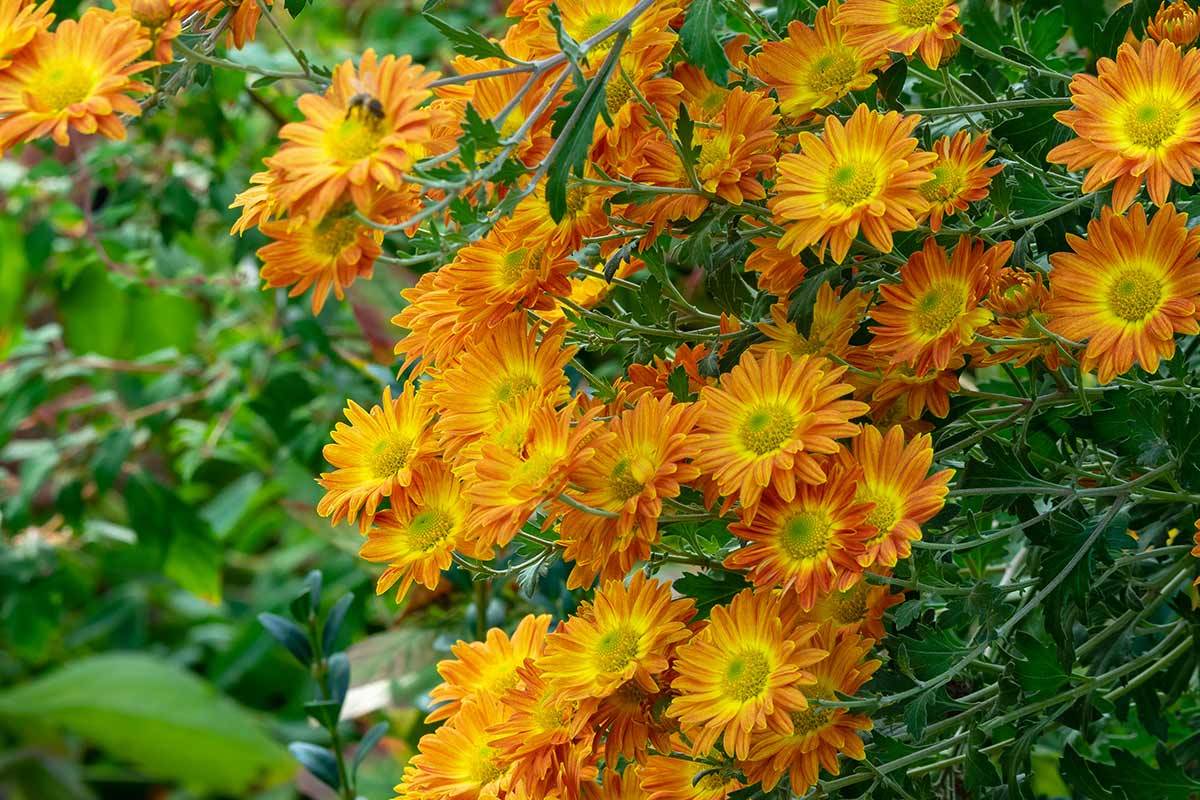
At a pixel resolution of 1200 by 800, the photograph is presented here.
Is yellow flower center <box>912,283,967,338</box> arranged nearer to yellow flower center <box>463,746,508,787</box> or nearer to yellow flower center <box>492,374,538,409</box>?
yellow flower center <box>492,374,538,409</box>

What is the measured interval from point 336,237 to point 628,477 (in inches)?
6.8

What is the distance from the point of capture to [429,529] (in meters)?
0.67

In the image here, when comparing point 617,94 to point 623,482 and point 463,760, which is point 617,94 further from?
point 463,760

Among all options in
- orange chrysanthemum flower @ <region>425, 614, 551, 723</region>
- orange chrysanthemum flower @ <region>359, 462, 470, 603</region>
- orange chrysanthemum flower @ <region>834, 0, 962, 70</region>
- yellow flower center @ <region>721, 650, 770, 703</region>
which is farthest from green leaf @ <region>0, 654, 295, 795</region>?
orange chrysanthemum flower @ <region>834, 0, 962, 70</region>

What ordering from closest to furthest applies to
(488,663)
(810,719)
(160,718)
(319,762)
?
(810,719)
(488,663)
(319,762)
(160,718)

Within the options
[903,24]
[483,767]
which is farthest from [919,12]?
[483,767]

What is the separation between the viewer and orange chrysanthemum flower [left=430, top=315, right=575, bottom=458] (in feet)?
2.14

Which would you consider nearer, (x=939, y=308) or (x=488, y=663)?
(x=939, y=308)

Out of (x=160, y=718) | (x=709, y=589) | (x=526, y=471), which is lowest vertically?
(x=160, y=718)

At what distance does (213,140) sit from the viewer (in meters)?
1.47

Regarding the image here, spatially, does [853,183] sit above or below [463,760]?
above

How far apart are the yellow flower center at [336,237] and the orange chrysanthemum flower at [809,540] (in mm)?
220

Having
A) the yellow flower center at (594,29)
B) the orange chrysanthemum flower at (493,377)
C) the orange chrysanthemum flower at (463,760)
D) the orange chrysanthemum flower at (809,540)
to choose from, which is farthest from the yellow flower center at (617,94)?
the orange chrysanthemum flower at (463,760)

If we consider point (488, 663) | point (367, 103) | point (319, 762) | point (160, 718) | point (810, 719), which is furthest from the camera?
point (160, 718)
